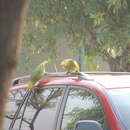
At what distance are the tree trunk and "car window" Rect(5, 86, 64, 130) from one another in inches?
123

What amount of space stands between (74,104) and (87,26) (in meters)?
3.96

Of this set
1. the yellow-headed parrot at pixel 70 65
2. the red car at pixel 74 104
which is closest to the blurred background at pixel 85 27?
the yellow-headed parrot at pixel 70 65

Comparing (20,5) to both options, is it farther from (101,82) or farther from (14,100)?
(14,100)

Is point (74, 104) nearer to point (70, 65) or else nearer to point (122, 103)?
point (122, 103)

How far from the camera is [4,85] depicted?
1.61 m

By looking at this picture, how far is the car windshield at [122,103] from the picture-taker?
4.16m

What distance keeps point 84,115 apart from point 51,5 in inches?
166

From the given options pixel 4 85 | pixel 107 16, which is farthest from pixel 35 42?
pixel 4 85

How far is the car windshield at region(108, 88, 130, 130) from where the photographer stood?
4.16 meters

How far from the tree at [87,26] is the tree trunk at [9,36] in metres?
5.70

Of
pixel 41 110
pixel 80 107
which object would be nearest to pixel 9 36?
pixel 80 107

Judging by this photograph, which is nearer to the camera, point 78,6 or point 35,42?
point 78,6

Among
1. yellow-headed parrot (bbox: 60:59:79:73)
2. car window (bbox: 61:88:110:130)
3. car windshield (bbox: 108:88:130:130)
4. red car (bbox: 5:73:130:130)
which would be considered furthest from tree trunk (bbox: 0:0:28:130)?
yellow-headed parrot (bbox: 60:59:79:73)

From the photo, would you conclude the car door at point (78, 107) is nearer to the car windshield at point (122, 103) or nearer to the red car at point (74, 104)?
the red car at point (74, 104)
